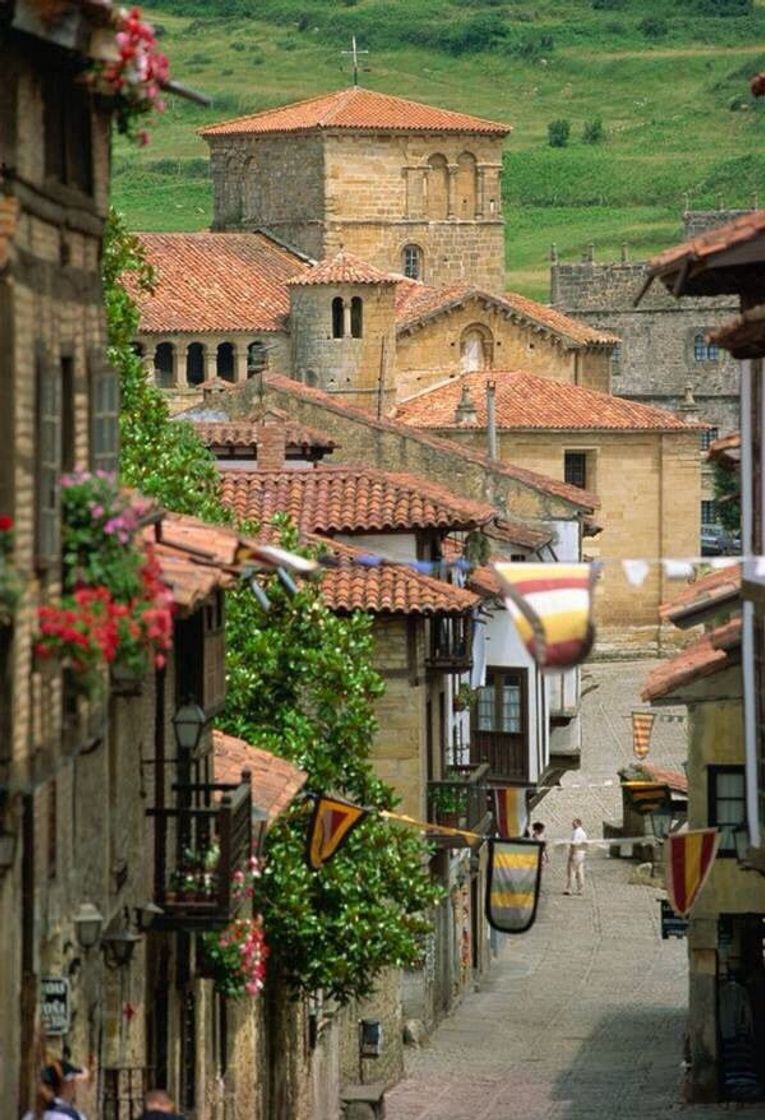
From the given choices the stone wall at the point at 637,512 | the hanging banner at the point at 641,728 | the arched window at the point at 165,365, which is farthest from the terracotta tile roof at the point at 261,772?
the arched window at the point at 165,365

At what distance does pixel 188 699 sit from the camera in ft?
95.9

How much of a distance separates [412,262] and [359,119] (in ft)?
16.9

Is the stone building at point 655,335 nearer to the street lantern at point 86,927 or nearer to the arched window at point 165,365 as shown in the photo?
the arched window at point 165,365

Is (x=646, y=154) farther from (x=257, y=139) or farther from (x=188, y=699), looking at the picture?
(x=188, y=699)

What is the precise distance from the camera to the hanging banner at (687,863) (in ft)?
119

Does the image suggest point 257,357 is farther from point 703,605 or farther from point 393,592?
point 703,605

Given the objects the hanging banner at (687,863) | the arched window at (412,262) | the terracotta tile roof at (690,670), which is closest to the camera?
the hanging banner at (687,863)

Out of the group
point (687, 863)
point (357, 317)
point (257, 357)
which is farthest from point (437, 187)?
point (687, 863)

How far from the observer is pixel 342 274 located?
102 meters

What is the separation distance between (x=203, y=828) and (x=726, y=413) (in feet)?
360

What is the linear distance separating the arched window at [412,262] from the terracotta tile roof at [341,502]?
229ft

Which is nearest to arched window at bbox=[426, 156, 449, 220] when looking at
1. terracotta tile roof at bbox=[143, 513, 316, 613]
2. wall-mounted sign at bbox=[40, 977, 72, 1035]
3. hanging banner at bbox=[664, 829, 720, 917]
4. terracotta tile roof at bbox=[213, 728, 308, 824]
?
hanging banner at bbox=[664, 829, 720, 917]

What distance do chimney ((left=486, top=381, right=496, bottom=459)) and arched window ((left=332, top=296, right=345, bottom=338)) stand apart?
5.56 metres

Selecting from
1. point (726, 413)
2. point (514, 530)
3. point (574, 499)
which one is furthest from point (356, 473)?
point (726, 413)
